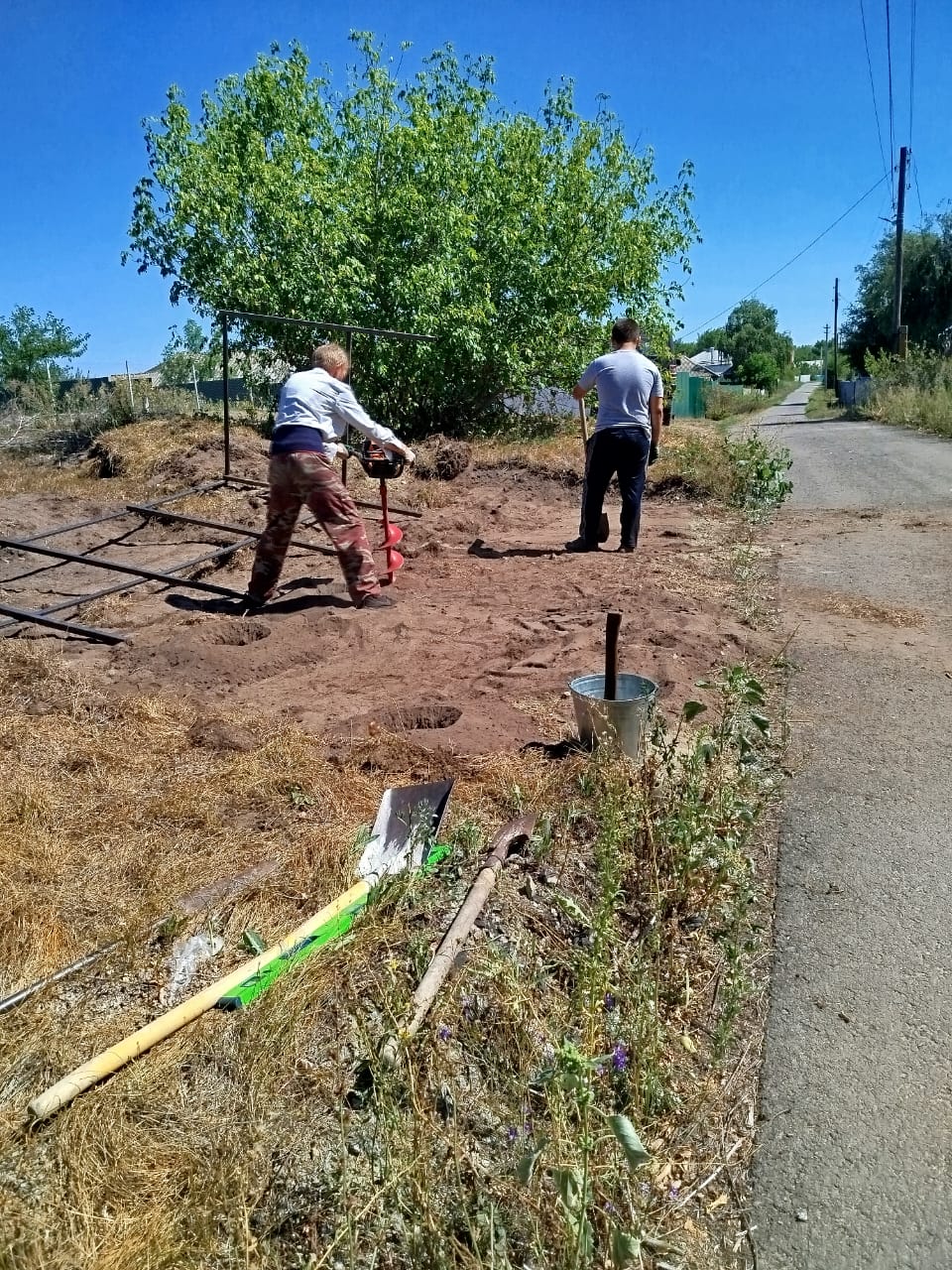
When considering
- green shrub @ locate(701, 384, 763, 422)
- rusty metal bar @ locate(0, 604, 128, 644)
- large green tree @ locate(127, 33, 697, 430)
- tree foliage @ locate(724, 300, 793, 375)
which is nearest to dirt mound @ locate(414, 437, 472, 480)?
large green tree @ locate(127, 33, 697, 430)

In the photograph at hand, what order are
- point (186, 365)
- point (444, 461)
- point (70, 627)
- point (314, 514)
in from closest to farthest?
point (70, 627), point (314, 514), point (444, 461), point (186, 365)

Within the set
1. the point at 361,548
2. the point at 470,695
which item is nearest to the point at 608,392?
the point at 361,548

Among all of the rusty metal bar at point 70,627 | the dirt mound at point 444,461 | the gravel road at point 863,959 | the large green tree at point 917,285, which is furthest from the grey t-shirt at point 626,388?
the large green tree at point 917,285

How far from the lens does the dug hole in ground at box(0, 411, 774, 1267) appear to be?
6.82 ft

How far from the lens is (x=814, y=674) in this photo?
5.71 metres

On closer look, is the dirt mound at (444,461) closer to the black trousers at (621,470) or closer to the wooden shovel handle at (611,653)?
the black trousers at (621,470)

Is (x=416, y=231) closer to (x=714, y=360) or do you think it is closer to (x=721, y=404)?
(x=721, y=404)

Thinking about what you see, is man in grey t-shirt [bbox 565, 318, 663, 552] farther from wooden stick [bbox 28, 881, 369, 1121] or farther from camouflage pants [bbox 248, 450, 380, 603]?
wooden stick [bbox 28, 881, 369, 1121]

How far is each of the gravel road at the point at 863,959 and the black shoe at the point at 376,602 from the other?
2.84m

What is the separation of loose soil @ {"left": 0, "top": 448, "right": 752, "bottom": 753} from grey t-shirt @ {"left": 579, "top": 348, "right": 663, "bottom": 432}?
1.21 metres

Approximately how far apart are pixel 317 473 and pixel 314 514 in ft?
1.08

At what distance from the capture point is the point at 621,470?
28.4 ft

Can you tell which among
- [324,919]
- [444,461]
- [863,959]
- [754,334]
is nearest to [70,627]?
[324,919]

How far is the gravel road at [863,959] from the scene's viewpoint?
2193 mm
